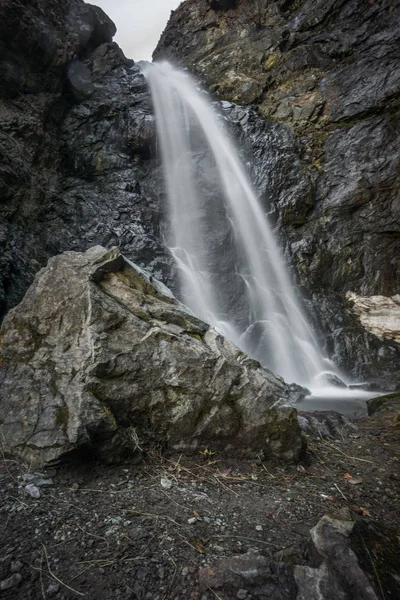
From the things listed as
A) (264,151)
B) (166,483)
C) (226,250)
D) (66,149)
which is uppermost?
A: (264,151)

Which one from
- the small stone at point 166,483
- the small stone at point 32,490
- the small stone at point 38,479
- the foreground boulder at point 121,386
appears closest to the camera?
the small stone at point 32,490

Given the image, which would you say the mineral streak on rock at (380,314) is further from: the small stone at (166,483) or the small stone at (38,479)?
the small stone at (38,479)

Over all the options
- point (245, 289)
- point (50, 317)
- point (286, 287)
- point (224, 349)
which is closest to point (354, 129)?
point (286, 287)

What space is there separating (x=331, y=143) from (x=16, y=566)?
14430mm

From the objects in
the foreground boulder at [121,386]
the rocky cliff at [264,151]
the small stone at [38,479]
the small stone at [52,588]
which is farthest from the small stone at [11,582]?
the rocky cliff at [264,151]

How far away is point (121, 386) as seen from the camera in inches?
116

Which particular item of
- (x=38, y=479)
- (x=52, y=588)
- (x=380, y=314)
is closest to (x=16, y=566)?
(x=52, y=588)

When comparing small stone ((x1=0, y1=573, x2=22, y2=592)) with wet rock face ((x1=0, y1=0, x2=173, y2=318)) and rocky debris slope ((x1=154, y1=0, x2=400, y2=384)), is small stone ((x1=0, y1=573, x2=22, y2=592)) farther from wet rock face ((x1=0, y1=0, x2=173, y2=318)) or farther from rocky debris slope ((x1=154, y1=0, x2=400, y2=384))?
rocky debris slope ((x1=154, y1=0, x2=400, y2=384))

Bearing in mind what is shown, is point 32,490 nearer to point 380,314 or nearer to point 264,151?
point 380,314

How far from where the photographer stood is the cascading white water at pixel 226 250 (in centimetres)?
972

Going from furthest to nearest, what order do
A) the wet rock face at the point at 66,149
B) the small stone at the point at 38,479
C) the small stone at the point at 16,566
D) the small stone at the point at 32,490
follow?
1. the wet rock face at the point at 66,149
2. the small stone at the point at 38,479
3. the small stone at the point at 32,490
4. the small stone at the point at 16,566

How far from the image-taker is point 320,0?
15641mm

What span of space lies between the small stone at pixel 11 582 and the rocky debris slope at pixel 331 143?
29.4 feet

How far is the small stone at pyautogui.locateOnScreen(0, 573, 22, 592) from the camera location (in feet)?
5.16
